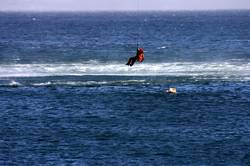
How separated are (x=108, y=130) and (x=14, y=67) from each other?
3554cm

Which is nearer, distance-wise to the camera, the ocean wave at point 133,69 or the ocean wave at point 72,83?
the ocean wave at point 72,83

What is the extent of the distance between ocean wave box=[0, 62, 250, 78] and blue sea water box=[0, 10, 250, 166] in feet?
0.33

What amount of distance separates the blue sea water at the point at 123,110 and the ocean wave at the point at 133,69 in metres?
0.10

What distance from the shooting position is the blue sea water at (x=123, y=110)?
43.9 meters

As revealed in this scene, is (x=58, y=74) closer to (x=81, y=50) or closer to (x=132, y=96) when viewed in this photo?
(x=132, y=96)

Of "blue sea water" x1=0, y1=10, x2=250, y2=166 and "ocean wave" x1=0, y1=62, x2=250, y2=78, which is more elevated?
"blue sea water" x1=0, y1=10, x2=250, y2=166

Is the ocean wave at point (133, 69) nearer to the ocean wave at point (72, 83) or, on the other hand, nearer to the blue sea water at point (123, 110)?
the blue sea water at point (123, 110)

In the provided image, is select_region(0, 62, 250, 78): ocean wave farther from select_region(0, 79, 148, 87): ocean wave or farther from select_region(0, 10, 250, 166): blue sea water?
select_region(0, 79, 148, 87): ocean wave

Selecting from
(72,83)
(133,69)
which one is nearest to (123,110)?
(72,83)

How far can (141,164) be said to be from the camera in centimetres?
4150

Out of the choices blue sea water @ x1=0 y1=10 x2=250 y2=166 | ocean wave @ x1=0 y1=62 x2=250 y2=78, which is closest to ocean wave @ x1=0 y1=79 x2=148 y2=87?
blue sea water @ x1=0 y1=10 x2=250 y2=166

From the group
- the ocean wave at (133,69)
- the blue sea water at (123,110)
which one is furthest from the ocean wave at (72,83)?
the ocean wave at (133,69)

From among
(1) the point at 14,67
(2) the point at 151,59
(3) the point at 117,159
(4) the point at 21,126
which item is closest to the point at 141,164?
(3) the point at 117,159

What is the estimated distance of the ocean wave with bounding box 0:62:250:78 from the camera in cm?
7650
